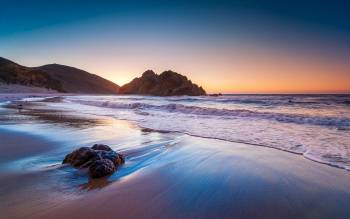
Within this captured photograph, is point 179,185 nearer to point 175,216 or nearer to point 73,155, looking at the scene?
point 175,216

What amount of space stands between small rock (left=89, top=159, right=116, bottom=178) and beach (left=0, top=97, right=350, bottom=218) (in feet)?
0.40

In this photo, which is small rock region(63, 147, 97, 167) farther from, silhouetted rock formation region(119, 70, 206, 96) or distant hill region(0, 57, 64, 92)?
silhouetted rock formation region(119, 70, 206, 96)

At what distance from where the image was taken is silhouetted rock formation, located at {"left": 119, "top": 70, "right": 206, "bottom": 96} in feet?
293

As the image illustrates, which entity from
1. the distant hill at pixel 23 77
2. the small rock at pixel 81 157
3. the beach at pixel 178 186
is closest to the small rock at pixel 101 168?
the beach at pixel 178 186

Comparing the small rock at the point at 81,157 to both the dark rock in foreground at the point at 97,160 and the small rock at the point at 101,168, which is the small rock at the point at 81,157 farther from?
the small rock at the point at 101,168

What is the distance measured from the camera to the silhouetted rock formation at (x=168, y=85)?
8931 centimetres

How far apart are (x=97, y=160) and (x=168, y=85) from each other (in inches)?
3664

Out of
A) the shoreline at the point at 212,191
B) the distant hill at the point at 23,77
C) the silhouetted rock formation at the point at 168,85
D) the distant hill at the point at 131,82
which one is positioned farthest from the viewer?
the silhouetted rock formation at the point at 168,85

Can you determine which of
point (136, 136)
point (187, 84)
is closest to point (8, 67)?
point (187, 84)

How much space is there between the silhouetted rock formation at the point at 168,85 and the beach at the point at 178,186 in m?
82.5

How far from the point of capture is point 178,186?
3.78 meters

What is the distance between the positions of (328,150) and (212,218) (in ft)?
14.8

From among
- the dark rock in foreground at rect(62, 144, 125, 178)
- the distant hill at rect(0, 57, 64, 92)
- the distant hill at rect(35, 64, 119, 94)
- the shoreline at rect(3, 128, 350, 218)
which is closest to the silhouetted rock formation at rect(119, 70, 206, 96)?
the distant hill at rect(0, 57, 64, 92)

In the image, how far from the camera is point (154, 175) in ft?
14.0
